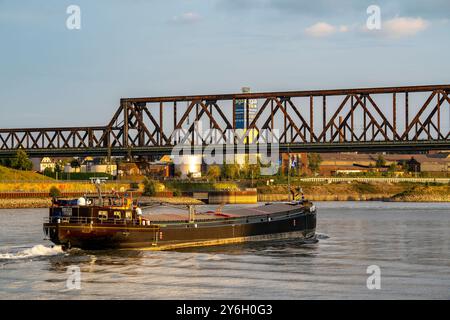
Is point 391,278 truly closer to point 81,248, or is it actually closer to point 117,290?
point 117,290

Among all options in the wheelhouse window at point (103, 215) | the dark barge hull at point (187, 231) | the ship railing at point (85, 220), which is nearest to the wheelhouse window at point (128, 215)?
the ship railing at point (85, 220)

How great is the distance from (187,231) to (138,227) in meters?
4.95

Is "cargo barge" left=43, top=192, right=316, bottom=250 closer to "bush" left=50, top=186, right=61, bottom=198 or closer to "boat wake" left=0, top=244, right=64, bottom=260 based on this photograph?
"boat wake" left=0, top=244, right=64, bottom=260

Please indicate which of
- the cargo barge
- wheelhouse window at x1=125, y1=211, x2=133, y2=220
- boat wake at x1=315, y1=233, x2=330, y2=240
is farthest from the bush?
wheelhouse window at x1=125, y1=211, x2=133, y2=220

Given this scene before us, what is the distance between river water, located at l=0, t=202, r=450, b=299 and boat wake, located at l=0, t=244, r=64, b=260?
38 mm

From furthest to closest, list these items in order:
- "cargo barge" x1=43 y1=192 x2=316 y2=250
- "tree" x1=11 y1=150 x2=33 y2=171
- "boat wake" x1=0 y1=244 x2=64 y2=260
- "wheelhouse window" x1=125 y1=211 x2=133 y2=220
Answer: "tree" x1=11 y1=150 x2=33 y2=171
"wheelhouse window" x1=125 y1=211 x2=133 y2=220
"cargo barge" x1=43 y1=192 x2=316 y2=250
"boat wake" x1=0 y1=244 x2=64 y2=260

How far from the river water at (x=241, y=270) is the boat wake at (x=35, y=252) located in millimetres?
38

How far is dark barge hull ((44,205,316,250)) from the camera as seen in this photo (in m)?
63.2

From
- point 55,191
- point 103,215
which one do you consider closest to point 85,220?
point 103,215

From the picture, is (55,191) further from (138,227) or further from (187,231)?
(138,227)

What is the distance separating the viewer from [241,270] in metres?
55.3

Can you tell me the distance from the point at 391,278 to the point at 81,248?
22371mm

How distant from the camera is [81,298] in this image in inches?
1767
